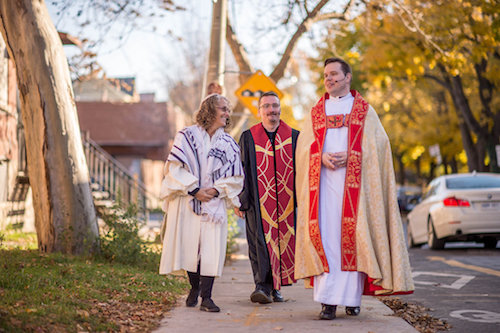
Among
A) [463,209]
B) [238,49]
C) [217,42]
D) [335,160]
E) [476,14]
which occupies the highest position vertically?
[476,14]

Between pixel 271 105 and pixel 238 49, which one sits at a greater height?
pixel 238 49

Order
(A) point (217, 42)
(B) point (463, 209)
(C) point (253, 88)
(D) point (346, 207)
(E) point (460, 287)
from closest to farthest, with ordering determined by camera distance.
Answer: (D) point (346, 207) < (E) point (460, 287) < (A) point (217, 42) < (B) point (463, 209) < (C) point (253, 88)

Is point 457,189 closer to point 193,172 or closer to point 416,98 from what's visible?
point 193,172

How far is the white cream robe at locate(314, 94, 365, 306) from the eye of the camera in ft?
20.5

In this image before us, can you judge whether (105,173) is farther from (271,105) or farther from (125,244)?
(271,105)

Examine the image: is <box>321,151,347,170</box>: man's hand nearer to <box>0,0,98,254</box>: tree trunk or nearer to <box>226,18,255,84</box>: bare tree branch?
<box>0,0,98,254</box>: tree trunk

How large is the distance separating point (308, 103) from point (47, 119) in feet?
141

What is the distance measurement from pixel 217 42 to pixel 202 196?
21.9 feet

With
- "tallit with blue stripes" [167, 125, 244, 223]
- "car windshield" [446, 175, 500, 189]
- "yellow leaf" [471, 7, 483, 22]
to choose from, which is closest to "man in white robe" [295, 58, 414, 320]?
"tallit with blue stripes" [167, 125, 244, 223]

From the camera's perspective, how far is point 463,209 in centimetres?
1382

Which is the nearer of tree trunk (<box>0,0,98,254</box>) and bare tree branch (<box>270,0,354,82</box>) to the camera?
tree trunk (<box>0,0,98,254</box>)

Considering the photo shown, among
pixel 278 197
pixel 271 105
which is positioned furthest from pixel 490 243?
pixel 271 105

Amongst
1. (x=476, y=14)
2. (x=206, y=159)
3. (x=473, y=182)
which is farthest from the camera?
(x=476, y=14)

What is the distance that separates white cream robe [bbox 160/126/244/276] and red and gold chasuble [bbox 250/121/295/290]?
2.60 feet
